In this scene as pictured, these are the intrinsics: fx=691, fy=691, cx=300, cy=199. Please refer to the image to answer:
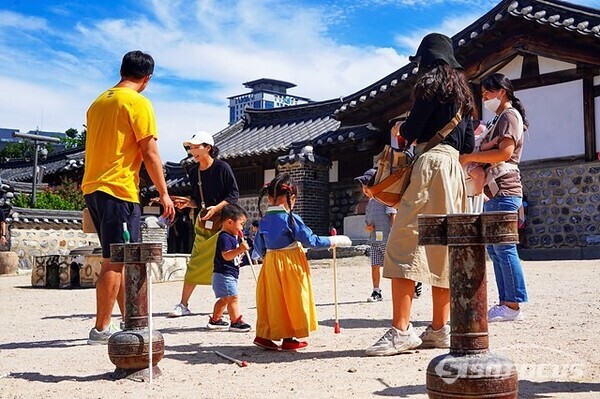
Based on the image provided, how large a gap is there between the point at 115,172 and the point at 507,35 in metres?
11.2

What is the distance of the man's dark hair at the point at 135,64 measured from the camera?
15.6ft

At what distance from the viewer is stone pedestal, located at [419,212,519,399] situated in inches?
92.3

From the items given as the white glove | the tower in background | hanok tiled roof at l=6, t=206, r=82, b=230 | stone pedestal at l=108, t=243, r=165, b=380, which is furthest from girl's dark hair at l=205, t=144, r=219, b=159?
the tower in background

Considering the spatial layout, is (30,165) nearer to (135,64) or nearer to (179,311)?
(179,311)

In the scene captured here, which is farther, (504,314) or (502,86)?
(502,86)

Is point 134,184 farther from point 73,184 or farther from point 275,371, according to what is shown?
point 73,184

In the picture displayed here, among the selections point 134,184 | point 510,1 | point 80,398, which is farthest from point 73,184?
point 80,398

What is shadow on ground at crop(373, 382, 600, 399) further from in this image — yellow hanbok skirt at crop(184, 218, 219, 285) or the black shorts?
yellow hanbok skirt at crop(184, 218, 219, 285)

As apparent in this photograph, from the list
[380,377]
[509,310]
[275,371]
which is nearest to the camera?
[380,377]

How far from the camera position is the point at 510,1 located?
521 inches

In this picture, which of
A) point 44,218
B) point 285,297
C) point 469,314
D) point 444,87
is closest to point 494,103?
point 444,87

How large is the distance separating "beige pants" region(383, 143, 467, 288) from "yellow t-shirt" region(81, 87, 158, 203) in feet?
5.73

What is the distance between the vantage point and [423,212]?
155 inches

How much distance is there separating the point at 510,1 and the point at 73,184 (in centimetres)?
1592
